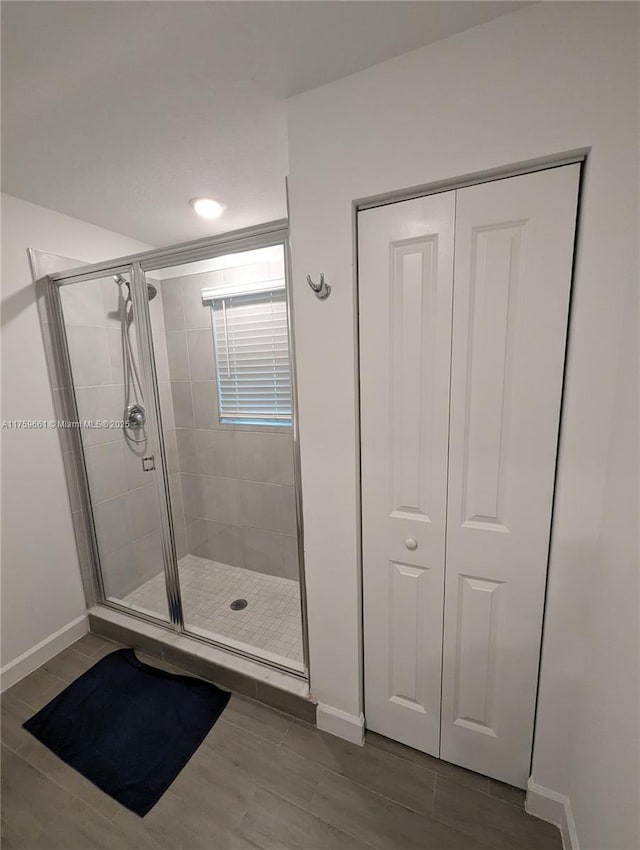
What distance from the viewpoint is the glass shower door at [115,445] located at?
194cm

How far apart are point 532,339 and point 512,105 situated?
0.62 m

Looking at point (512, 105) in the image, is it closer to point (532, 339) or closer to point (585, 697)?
point (532, 339)

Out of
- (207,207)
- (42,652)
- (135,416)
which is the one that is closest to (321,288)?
(207,207)

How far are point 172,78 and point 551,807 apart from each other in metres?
2.65

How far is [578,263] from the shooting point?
90 centimetres

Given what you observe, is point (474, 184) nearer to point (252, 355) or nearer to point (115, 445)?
point (252, 355)

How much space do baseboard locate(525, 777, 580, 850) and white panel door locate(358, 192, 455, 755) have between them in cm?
31

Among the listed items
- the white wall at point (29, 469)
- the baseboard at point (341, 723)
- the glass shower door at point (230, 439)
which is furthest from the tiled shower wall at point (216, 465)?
the baseboard at point (341, 723)

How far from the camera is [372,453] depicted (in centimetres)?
121

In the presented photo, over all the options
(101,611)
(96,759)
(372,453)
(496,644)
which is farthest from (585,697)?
(101,611)

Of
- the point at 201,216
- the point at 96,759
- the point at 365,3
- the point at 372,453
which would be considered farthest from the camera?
the point at 201,216

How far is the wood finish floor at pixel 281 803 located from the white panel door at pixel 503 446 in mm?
147

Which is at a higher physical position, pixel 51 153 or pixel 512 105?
pixel 51 153

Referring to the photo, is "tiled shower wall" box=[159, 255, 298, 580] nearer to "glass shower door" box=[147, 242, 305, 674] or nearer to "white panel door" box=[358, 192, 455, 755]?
"glass shower door" box=[147, 242, 305, 674]
